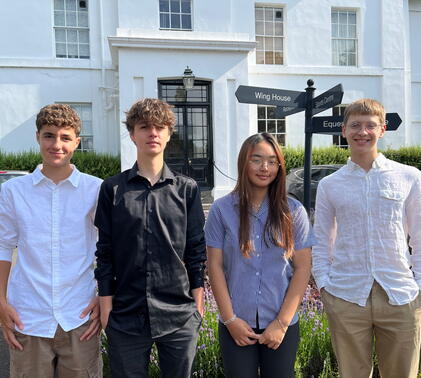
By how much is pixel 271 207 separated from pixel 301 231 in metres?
0.22

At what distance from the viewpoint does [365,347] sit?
2.32 m

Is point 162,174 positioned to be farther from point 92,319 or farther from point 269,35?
point 269,35

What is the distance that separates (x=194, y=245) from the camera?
7.30ft

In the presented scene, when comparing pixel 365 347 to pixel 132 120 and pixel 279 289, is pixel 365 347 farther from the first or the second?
pixel 132 120

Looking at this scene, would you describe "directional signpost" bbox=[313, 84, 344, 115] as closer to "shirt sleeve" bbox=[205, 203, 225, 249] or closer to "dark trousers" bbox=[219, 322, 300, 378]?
"shirt sleeve" bbox=[205, 203, 225, 249]

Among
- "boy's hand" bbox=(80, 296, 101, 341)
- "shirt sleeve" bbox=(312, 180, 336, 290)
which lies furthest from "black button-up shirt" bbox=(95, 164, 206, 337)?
"shirt sleeve" bbox=(312, 180, 336, 290)

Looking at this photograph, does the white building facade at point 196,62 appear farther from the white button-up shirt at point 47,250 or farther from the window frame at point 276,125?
the white button-up shirt at point 47,250

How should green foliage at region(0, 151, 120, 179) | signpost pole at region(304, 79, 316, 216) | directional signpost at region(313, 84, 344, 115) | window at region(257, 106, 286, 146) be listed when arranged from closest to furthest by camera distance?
1. directional signpost at region(313, 84, 344, 115)
2. signpost pole at region(304, 79, 316, 216)
3. green foliage at region(0, 151, 120, 179)
4. window at region(257, 106, 286, 146)

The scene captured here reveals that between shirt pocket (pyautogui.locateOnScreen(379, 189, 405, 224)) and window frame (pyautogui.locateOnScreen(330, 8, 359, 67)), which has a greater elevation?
window frame (pyautogui.locateOnScreen(330, 8, 359, 67))

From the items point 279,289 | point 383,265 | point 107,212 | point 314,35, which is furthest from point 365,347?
point 314,35

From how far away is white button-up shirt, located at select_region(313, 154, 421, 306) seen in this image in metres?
2.26

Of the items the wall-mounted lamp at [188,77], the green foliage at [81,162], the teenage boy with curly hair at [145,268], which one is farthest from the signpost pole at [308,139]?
the green foliage at [81,162]

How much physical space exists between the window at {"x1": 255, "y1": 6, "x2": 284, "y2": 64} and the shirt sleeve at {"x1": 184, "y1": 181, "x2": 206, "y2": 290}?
43.2 feet

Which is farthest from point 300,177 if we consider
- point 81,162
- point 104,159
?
point 81,162
